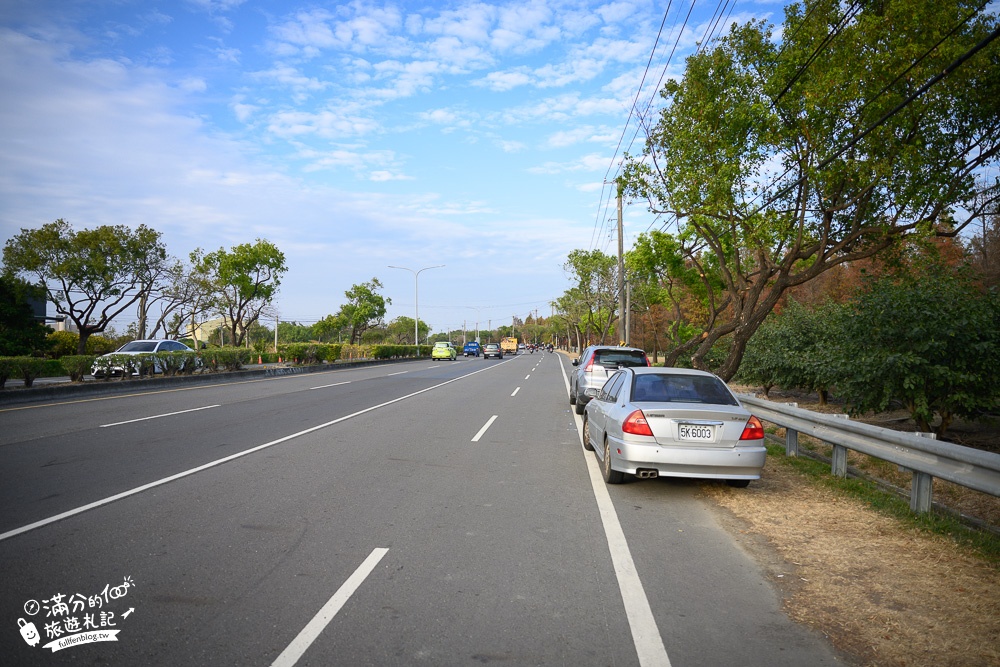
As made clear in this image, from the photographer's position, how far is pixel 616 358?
14.6 metres

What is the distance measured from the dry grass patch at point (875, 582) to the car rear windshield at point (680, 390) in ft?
4.14

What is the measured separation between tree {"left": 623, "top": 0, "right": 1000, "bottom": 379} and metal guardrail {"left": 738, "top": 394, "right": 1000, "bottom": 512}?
5.74m

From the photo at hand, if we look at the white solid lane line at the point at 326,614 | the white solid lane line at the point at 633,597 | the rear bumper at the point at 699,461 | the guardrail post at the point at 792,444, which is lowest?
the white solid lane line at the point at 633,597

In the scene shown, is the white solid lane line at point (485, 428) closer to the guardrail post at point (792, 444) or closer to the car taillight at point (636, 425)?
the car taillight at point (636, 425)

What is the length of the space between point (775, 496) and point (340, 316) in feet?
235

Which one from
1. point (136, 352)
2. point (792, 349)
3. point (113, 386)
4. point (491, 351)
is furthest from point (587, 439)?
point (491, 351)

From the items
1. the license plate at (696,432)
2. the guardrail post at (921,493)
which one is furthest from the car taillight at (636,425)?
the guardrail post at (921,493)

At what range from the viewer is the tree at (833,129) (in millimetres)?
12695

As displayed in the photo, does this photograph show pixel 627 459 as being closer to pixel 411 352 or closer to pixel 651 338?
pixel 411 352

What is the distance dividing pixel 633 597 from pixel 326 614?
2.03 meters

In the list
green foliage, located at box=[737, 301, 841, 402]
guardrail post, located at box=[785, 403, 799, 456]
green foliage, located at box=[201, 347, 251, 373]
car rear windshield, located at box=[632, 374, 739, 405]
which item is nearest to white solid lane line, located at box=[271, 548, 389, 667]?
car rear windshield, located at box=[632, 374, 739, 405]

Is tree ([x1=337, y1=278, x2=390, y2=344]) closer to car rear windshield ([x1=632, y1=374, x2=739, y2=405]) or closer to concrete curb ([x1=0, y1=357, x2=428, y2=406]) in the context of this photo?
concrete curb ([x1=0, y1=357, x2=428, y2=406])

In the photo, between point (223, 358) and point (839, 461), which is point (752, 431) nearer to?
point (839, 461)

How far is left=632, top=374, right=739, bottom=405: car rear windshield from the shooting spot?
7617 mm
